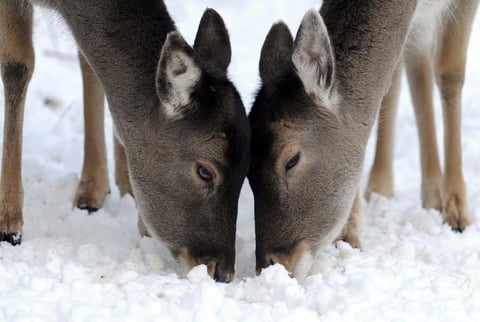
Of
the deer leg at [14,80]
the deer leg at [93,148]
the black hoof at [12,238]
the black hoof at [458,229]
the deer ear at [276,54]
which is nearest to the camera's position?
the deer ear at [276,54]

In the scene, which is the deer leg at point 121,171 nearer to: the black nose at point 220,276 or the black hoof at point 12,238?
the black hoof at point 12,238

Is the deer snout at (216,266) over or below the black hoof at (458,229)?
over

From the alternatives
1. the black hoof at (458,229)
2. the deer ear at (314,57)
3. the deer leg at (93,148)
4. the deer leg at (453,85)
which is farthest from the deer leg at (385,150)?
the deer ear at (314,57)

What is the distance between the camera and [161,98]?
5523 mm

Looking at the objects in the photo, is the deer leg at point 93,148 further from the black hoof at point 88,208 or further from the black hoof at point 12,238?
the black hoof at point 12,238

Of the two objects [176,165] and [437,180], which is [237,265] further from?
[437,180]

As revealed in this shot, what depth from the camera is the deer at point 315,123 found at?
5523 millimetres

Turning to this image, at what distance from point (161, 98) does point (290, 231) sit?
1.02 metres

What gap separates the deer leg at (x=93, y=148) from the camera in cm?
745

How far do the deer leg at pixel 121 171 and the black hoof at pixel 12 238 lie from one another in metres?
1.43

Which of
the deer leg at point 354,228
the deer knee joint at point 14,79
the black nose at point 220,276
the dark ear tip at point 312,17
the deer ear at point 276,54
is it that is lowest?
the deer leg at point 354,228

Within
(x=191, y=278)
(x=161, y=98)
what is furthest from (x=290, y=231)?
(x=161, y=98)

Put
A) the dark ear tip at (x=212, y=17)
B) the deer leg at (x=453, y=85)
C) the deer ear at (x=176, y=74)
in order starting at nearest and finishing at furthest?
the deer ear at (x=176, y=74), the dark ear tip at (x=212, y=17), the deer leg at (x=453, y=85)

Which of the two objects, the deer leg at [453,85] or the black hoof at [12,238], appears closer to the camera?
the black hoof at [12,238]
